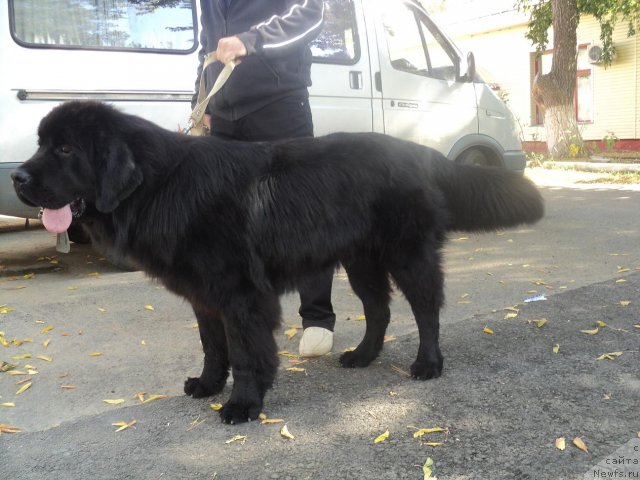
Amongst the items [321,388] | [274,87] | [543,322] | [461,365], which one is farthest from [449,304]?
[274,87]

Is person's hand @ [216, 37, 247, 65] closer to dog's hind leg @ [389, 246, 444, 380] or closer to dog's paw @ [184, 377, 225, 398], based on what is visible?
dog's hind leg @ [389, 246, 444, 380]

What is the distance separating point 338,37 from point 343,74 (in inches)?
14.3

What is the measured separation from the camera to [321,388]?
3299 mm

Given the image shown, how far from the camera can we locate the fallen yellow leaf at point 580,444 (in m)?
2.49

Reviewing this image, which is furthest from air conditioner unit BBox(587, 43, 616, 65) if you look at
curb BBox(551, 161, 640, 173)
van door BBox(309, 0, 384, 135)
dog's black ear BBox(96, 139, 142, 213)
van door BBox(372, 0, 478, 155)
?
dog's black ear BBox(96, 139, 142, 213)

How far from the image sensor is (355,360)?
359cm

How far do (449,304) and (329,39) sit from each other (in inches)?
117

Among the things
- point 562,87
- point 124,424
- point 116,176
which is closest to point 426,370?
point 124,424

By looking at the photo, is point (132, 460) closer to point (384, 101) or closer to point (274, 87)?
point (274, 87)

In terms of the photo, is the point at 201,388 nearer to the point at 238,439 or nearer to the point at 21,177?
the point at 238,439

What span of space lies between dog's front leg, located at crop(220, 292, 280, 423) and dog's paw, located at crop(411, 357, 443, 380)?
772 mm

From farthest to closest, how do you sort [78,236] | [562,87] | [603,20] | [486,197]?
[603,20] → [562,87] → [78,236] → [486,197]

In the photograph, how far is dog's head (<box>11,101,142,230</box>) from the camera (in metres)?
2.78

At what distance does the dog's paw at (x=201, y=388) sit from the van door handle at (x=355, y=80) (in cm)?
395
